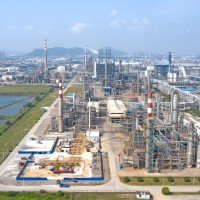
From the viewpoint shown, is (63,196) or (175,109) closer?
(63,196)

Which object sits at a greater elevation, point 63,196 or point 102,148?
point 102,148

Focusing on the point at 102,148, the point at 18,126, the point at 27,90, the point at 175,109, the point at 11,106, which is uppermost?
the point at 175,109

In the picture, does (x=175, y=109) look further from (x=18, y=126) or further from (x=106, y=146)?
(x=18, y=126)

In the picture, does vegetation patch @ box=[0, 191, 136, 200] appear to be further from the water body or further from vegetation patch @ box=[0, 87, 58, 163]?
the water body

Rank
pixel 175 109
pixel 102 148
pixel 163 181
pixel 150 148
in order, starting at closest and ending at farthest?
pixel 163 181 < pixel 150 148 < pixel 102 148 < pixel 175 109

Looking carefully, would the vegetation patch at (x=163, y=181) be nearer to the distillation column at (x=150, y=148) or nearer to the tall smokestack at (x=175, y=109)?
the distillation column at (x=150, y=148)

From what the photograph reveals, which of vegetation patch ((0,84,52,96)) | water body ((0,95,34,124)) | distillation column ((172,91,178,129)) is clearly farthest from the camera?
vegetation patch ((0,84,52,96))

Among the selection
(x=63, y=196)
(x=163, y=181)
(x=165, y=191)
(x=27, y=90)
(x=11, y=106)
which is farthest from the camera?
(x=27, y=90)

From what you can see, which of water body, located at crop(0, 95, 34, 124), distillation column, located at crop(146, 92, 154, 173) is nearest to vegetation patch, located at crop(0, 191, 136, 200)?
distillation column, located at crop(146, 92, 154, 173)

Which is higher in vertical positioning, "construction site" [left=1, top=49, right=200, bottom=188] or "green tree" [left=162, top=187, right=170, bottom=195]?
"construction site" [left=1, top=49, right=200, bottom=188]

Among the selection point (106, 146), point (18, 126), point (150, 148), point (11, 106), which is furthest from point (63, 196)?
point (11, 106)

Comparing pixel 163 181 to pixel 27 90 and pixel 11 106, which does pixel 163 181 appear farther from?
pixel 27 90
